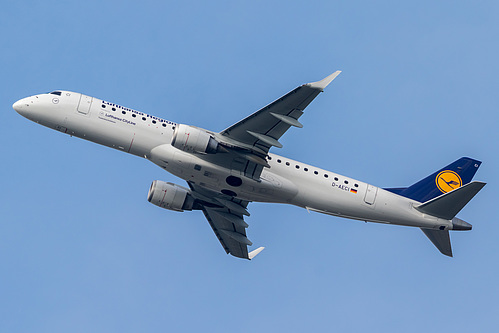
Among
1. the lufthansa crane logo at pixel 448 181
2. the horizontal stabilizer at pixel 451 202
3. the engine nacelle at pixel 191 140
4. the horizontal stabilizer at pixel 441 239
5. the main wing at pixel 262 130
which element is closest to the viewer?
the main wing at pixel 262 130

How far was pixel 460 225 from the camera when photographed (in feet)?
175

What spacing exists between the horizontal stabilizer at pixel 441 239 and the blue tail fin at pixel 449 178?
2.86 m

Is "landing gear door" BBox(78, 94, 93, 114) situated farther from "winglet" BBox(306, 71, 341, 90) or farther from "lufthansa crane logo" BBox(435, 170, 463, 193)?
"lufthansa crane logo" BBox(435, 170, 463, 193)

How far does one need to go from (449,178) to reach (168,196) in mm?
23012

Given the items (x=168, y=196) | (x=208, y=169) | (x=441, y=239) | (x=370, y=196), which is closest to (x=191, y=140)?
(x=208, y=169)

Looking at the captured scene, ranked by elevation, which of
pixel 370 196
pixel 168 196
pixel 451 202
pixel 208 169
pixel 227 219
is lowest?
pixel 227 219

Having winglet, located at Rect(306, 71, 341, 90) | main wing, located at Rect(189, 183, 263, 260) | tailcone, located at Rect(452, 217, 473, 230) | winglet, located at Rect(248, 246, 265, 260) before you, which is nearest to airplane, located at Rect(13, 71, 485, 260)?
tailcone, located at Rect(452, 217, 473, 230)

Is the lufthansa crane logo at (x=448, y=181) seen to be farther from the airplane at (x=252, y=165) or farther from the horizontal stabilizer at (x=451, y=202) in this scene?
the horizontal stabilizer at (x=451, y=202)

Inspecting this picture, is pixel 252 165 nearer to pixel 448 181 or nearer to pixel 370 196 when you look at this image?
pixel 370 196

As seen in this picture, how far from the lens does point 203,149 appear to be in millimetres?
48562

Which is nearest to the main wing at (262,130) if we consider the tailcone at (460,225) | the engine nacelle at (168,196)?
the engine nacelle at (168,196)

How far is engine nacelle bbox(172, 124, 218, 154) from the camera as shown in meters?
48.2

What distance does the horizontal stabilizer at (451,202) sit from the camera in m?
49.9

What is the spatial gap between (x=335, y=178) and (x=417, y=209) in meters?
6.91
